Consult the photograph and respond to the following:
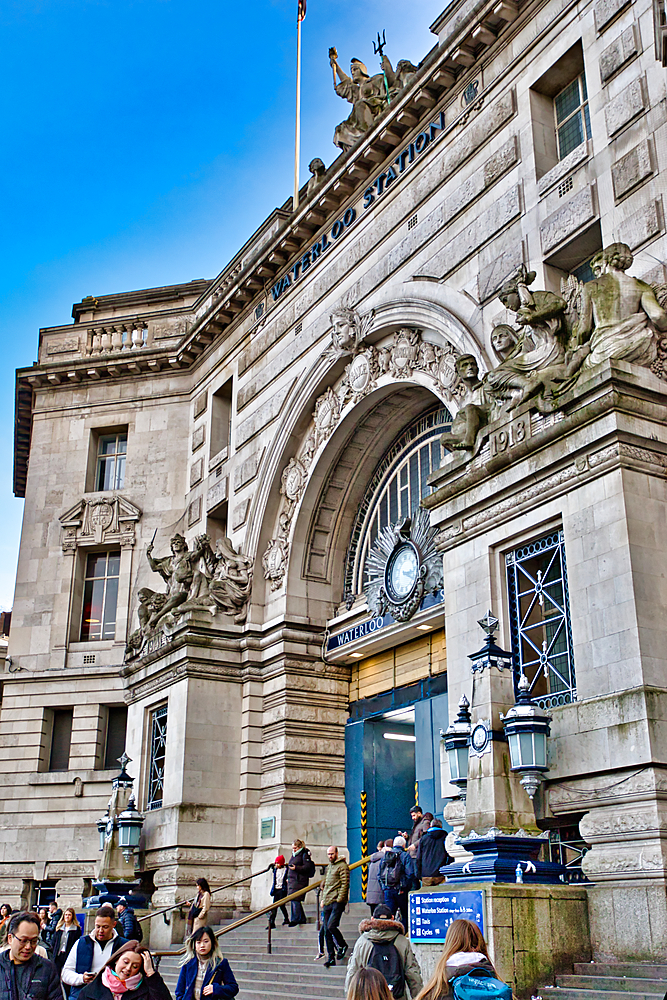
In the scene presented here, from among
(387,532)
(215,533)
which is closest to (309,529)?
(387,532)

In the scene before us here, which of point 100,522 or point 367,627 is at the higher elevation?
point 100,522

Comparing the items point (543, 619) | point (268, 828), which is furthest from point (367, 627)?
point (543, 619)

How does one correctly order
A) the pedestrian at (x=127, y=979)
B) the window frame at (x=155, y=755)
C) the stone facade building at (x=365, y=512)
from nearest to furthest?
the pedestrian at (x=127, y=979) → the stone facade building at (x=365, y=512) → the window frame at (x=155, y=755)

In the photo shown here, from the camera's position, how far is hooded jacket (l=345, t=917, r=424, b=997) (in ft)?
26.0

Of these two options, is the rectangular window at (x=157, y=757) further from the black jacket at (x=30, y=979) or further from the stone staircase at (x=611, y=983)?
the black jacket at (x=30, y=979)

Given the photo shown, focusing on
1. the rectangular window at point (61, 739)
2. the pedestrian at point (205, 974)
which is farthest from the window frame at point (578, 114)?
the rectangular window at point (61, 739)

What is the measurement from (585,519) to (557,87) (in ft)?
31.8

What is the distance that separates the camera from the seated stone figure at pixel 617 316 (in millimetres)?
13453

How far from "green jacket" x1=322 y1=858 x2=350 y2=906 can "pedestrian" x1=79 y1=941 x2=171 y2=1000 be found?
8391mm

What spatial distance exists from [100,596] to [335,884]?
19027 millimetres

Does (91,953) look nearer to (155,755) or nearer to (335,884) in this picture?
(335,884)

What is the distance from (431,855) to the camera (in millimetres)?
13125

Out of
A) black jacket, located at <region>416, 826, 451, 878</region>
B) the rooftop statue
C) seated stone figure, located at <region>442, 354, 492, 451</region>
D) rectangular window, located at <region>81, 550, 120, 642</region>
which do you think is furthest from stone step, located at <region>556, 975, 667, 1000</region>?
rectangular window, located at <region>81, 550, 120, 642</region>

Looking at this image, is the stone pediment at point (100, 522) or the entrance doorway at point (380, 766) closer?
the entrance doorway at point (380, 766)
